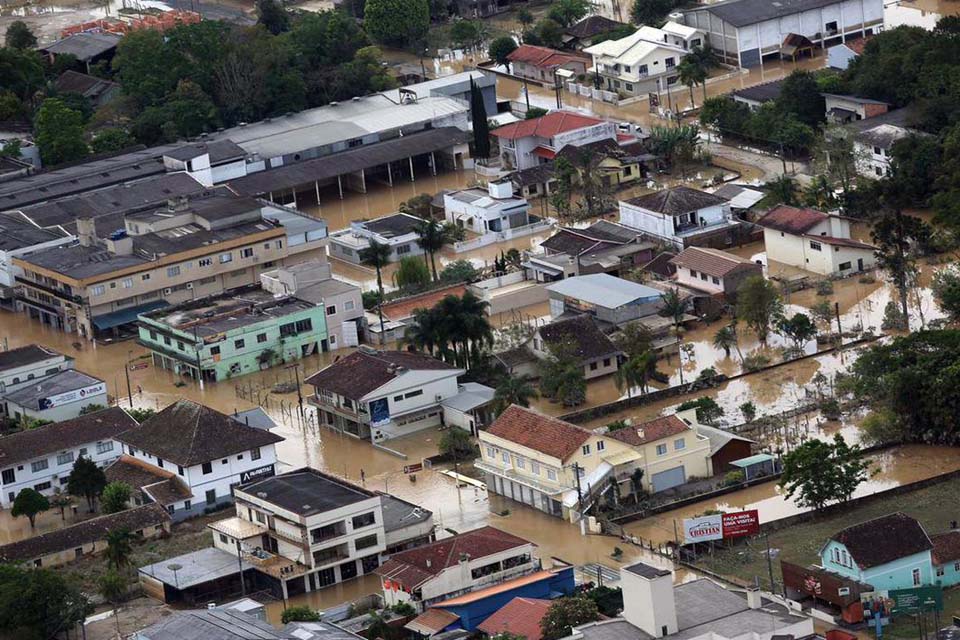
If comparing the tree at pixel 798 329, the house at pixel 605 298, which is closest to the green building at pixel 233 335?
the house at pixel 605 298

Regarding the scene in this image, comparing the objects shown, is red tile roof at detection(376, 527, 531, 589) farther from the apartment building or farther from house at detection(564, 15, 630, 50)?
house at detection(564, 15, 630, 50)

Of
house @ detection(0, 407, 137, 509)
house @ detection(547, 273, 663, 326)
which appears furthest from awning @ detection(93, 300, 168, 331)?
house @ detection(547, 273, 663, 326)

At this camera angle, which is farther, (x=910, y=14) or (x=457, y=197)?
(x=910, y=14)

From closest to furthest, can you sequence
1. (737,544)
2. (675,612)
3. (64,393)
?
(675,612)
(737,544)
(64,393)

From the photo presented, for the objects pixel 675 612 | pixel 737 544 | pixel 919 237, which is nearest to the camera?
pixel 675 612

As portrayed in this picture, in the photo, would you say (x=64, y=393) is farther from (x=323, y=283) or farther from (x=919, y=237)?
(x=919, y=237)

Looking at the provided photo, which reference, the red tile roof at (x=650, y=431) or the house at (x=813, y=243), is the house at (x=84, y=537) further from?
the house at (x=813, y=243)

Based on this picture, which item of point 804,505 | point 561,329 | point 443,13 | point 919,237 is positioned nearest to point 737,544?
point 804,505

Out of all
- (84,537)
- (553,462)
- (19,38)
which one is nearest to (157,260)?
(84,537)
